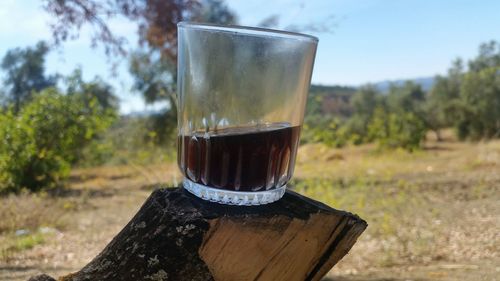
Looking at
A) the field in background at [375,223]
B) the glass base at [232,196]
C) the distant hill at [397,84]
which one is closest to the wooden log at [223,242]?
the glass base at [232,196]

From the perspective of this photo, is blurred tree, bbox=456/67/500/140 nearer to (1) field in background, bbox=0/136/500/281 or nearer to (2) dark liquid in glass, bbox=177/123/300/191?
(1) field in background, bbox=0/136/500/281

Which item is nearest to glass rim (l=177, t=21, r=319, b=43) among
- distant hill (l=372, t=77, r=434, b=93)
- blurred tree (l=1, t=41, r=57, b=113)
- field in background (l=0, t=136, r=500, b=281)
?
field in background (l=0, t=136, r=500, b=281)

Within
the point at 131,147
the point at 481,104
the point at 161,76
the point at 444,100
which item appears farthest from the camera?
the point at 444,100

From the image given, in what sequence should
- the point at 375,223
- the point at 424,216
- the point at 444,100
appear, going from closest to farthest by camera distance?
the point at 375,223 < the point at 424,216 < the point at 444,100

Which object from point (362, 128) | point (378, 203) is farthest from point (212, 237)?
point (362, 128)

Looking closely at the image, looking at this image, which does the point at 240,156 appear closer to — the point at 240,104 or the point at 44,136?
the point at 240,104

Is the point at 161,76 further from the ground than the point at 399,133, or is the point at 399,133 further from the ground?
the point at 161,76

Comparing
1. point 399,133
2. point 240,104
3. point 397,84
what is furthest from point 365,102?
point 240,104
